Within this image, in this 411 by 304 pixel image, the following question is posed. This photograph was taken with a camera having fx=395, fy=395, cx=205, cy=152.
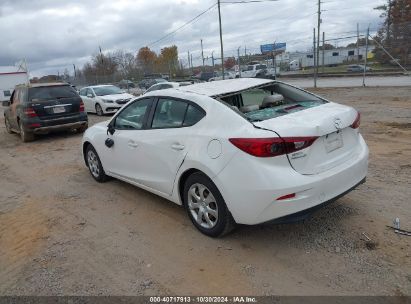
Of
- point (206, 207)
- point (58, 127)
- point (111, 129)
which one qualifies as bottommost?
point (58, 127)

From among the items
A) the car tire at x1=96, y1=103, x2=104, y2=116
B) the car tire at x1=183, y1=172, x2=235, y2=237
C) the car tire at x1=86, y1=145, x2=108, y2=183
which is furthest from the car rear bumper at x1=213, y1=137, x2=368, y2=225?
the car tire at x1=96, y1=103, x2=104, y2=116

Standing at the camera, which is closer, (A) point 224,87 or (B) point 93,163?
(A) point 224,87

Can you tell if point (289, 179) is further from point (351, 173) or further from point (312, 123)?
point (351, 173)

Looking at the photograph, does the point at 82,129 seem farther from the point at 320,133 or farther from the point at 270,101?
the point at 320,133

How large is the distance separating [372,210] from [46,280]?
11.7 feet

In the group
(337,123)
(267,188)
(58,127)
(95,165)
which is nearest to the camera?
(267,188)

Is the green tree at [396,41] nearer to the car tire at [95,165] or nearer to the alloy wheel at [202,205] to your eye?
the car tire at [95,165]

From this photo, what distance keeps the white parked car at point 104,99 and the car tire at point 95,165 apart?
10.9 meters

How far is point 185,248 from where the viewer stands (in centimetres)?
407

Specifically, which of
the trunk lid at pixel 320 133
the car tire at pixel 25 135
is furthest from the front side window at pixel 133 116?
the car tire at pixel 25 135

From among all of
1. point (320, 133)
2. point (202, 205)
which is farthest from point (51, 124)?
point (320, 133)

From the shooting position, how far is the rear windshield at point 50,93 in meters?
11.4

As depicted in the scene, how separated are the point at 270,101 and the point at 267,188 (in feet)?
→ 4.57

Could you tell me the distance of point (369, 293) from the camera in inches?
122
